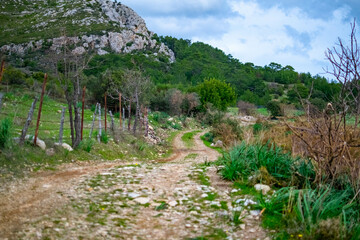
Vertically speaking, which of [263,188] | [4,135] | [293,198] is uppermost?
[4,135]

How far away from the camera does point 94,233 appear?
147 inches

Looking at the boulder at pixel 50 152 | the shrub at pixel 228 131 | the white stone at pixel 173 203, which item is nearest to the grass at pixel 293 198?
the white stone at pixel 173 203

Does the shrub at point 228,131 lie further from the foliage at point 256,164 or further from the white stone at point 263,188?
the white stone at point 263,188

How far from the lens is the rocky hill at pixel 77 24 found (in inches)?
2239

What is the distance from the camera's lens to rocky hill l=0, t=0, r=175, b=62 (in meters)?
56.9

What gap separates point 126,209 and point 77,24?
76.2m

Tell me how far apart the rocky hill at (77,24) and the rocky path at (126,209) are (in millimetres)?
48367

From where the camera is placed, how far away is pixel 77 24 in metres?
72.1

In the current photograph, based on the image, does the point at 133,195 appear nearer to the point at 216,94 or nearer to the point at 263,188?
the point at 263,188

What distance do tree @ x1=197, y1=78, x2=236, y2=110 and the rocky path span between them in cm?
4066

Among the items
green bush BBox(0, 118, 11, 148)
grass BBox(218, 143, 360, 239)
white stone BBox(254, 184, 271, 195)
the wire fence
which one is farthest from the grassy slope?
white stone BBox(254, 184, 271, 195)

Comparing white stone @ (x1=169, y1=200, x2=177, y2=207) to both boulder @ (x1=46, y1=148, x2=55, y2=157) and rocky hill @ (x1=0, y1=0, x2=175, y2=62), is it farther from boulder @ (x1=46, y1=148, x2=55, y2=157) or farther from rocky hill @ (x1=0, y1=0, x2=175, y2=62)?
rocky hill @ (x1=0, y1=0, x2=175, y2=62)

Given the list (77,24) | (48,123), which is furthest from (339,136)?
(77,24)

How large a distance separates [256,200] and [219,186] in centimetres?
126
